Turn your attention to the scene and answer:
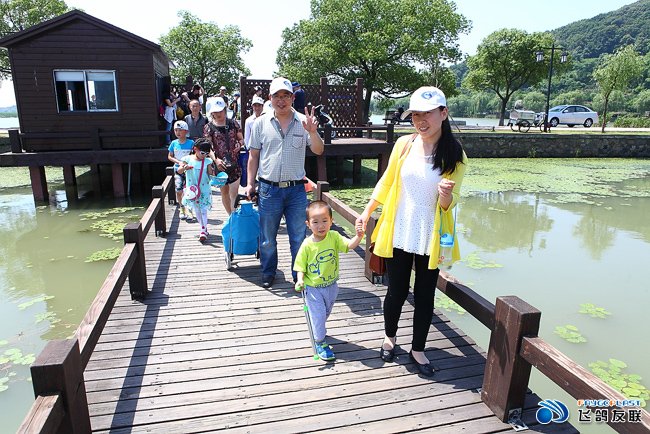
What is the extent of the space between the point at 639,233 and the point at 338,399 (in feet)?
Answer: 28.1

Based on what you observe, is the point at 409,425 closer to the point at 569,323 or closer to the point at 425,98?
the point at 425,98

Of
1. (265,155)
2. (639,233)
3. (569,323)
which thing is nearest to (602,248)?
(639,233)

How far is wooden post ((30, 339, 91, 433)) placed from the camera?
68.5 inches

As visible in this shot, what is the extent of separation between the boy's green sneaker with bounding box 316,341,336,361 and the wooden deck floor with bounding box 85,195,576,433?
6 centimetres

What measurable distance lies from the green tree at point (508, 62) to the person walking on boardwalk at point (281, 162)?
104 ft

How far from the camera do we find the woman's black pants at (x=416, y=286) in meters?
2.57

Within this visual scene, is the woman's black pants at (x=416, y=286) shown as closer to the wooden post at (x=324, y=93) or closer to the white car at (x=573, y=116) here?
the wooden post at (x=324, y=93)

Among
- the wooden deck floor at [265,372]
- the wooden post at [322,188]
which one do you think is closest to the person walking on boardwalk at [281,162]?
the wooden deck floor at [265,372]

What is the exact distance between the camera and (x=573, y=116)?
89.2ft

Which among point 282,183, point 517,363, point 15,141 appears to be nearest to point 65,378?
point 517,363

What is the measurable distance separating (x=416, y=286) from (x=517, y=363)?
68 cm

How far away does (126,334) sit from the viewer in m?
3.25

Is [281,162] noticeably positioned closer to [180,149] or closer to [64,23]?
[180,149]

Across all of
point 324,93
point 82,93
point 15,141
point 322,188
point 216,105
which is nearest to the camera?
point 216,105
